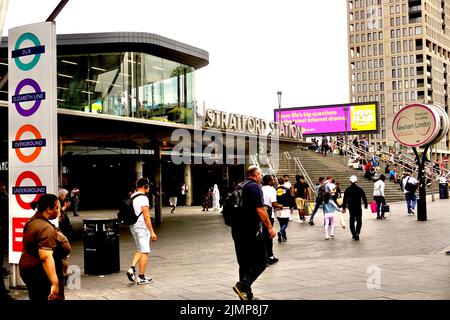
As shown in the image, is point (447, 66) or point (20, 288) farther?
point (447, 66)

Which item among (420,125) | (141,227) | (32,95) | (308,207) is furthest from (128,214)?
(308,207)

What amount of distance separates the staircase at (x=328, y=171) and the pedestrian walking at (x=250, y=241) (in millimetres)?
22710

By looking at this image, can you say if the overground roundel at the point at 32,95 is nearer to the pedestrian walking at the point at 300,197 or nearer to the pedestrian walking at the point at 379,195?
the pedestrian walking at the point at 300,197

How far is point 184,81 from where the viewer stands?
86.4 ft

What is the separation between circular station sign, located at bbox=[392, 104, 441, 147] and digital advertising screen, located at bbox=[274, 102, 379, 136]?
36304 millimetres

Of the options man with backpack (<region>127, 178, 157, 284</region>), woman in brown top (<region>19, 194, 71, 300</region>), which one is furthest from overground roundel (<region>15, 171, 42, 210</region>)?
woman in brown top (<region>19, 194, 71, 300</region>)

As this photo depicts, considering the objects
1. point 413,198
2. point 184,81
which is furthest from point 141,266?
point 184,81

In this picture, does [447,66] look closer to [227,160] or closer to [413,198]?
[227,160]

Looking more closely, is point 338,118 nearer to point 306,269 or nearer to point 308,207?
point 308,207

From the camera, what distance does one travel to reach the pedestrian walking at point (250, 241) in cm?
680

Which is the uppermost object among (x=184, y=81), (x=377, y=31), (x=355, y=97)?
(x=377, y=31)

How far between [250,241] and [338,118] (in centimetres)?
5188

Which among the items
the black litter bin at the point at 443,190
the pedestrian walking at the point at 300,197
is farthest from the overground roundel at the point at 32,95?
the black litter bin at the point at 443,190
